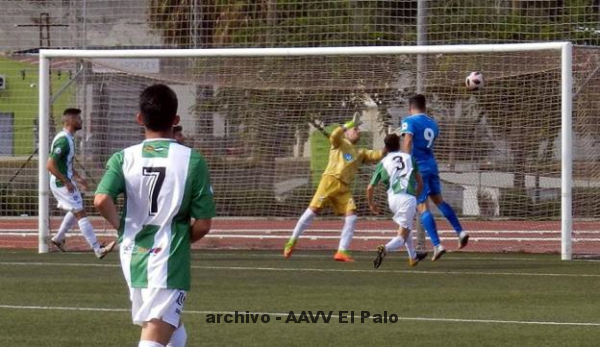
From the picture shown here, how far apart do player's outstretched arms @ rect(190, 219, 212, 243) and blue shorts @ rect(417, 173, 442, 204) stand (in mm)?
9889

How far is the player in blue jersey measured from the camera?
16.4m

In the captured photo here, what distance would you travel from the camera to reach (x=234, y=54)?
18562 mm

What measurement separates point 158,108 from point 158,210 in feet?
1.79

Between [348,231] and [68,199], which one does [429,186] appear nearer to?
[348,231]

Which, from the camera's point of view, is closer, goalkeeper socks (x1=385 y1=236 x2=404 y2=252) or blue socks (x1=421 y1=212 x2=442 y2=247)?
goalkeeper socks (x1=385 y1=236 x2=404 y2=252)

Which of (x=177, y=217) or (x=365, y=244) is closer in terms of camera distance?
(x=177, y=217)

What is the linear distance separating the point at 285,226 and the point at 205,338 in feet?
36.7

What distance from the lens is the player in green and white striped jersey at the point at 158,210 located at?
6.69 m

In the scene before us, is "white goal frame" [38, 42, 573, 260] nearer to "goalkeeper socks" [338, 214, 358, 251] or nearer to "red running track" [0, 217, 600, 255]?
"red running track" [0, 217, 600, 255]

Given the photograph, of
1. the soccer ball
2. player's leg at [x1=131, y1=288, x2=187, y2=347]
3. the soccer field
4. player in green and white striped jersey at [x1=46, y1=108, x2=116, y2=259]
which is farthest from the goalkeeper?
player's leg at [x1=131, y1=288, x2=187, y2=347]

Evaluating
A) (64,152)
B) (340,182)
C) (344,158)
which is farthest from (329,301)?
(64,152)

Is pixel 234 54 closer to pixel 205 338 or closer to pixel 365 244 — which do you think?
pixel 365 244

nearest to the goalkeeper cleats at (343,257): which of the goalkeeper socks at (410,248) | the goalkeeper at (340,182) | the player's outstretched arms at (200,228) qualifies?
the goalkeeper at (340,182)

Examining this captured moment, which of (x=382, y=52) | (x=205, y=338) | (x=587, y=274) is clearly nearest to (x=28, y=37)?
(x=382, y=52)
